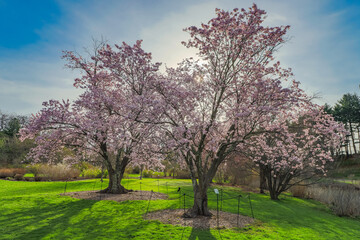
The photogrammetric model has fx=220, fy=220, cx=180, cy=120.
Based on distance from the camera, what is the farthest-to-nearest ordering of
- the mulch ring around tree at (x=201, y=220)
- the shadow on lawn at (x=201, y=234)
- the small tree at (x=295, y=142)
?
the small tree at (x=295, y=142) → the mulch ring around tree at (x=201, y=220) → the shadow on lawn at (x=201, y=234)

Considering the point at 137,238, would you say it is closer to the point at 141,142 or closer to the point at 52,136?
the point at 141,142

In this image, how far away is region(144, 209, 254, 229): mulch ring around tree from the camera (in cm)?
895

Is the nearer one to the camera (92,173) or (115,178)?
(115,178)

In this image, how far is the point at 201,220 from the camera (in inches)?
373

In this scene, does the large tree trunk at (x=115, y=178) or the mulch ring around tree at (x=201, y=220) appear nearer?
the mulch ring around tree at (x=201, y=220)

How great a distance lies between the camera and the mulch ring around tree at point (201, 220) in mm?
8952

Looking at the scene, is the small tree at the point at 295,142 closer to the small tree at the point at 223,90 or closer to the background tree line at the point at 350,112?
the small tree at the point at 223,90

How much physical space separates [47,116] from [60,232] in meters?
7.14

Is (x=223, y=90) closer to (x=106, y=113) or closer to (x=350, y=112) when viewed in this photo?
(x=106, y=113)

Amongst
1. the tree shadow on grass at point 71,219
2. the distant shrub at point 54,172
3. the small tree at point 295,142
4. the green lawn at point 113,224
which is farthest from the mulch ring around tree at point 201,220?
the distant shrub at point 54,172

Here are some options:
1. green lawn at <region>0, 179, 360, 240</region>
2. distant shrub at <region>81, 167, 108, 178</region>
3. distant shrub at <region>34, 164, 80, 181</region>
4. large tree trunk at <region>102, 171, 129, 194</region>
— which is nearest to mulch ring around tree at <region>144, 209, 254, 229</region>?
green lawn at <region>0, 179, 360, 240</region>

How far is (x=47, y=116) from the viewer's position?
489 inches

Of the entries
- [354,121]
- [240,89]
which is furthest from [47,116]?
[354,121]


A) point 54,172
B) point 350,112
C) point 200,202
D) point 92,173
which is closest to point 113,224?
point 200,202
